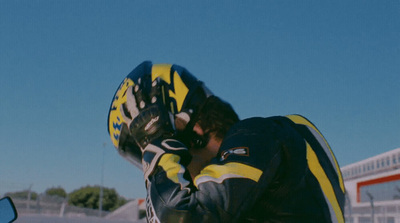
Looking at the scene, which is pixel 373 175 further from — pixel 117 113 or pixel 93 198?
pixel 93 198

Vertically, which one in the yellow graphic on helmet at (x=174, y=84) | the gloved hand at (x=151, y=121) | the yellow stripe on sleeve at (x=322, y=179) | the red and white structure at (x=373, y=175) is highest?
the yellow graphic on helmet at (x=174, y=84)

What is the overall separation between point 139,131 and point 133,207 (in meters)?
8.46

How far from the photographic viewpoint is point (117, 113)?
2.24m

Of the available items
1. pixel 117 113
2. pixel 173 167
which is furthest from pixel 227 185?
pixel 117 113

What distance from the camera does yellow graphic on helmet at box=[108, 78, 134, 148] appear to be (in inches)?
87.7

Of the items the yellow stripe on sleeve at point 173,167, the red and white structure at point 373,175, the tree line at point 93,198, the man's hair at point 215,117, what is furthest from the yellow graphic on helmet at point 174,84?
the tree line at point 93,198

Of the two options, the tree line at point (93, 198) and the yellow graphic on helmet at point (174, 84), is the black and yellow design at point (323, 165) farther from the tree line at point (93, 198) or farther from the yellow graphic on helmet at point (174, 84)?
the tree line at point (93, 198)

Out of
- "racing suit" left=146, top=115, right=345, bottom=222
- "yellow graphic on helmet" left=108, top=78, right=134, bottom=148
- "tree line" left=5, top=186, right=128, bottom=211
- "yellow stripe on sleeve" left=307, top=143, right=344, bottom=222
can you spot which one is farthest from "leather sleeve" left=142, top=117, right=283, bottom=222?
"tree line" left=5, top=186, right=128, bottom=211

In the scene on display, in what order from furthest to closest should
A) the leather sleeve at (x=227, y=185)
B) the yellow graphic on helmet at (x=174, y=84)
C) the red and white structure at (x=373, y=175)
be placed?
the red and white structure at (x=373, y=175) < the yellow graphic on helmet at (x=174, y=84) < the leather sleeve at (x=227, y=185)

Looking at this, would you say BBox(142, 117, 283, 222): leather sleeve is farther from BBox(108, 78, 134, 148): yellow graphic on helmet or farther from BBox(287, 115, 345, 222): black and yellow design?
BBox(108, 78, 134, 148): yellow graphic on helmet

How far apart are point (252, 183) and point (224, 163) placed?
123mm

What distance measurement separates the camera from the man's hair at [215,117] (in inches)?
86.1

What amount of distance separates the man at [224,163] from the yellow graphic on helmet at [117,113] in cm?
3

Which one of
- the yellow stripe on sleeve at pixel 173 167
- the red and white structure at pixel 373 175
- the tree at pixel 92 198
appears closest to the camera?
the yellow stripe on sleeve at pixel 173 167
